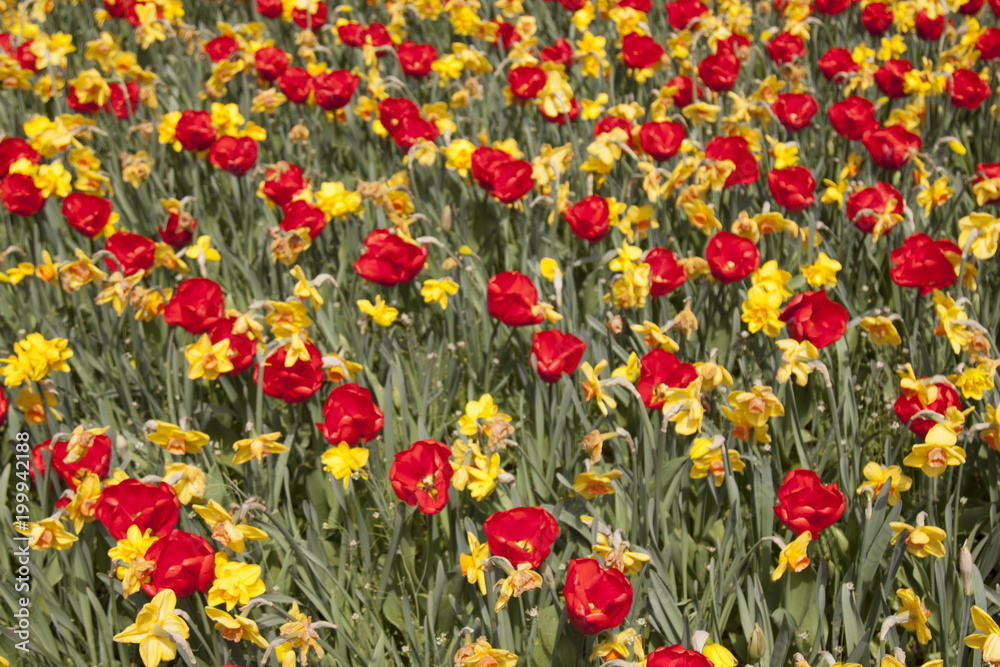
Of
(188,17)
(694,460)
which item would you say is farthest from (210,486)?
(188,17)

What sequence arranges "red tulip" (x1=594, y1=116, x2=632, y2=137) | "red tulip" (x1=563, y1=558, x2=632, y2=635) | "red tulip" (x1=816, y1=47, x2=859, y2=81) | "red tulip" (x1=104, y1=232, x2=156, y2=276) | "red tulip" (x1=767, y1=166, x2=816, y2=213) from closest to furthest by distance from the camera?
1. "red tulip" (x1=563, y1=558, x2=632, y2=635)
2. "red tulip" (x1=104, y1=232, x2=156, y2=276)
3. "red tulip" (x1=767, y1=166, x2=816, y2=213)
4. "red tulip" (x1=594, y1=116, x2=632, y2=137)
5. "red tulip" (x1=816, y1=47, x2=859, y2=81)

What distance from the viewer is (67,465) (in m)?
1.90

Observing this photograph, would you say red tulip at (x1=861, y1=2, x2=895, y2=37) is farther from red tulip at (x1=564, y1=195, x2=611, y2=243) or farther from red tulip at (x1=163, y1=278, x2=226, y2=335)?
red tulip at (x1=163, y1=278, x2=226, y2=335)

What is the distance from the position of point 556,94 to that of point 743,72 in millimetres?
1693

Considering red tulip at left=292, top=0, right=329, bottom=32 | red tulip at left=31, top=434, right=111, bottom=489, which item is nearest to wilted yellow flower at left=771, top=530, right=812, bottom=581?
red tulip at left=31, top=434, right=111, bottom=489

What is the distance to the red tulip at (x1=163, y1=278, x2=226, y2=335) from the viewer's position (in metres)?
2.24

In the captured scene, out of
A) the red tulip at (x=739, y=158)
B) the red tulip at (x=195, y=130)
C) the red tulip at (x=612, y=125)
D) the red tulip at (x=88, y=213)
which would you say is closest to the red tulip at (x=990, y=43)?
the red tulip at (x=739, y=158)

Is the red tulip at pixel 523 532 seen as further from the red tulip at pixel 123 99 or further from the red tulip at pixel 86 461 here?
the red tulip at pixel 123 99

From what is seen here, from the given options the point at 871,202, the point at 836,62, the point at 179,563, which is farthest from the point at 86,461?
the point at 836,62

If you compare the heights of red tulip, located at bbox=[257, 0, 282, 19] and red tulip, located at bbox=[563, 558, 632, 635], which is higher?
red tulip, located at bbox=[257, 0, 282, 19]

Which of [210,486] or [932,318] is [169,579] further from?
[932,318]

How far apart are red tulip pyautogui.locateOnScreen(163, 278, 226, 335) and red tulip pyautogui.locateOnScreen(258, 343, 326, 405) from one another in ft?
0.97

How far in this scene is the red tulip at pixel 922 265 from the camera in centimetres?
229

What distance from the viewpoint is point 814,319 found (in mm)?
2143
